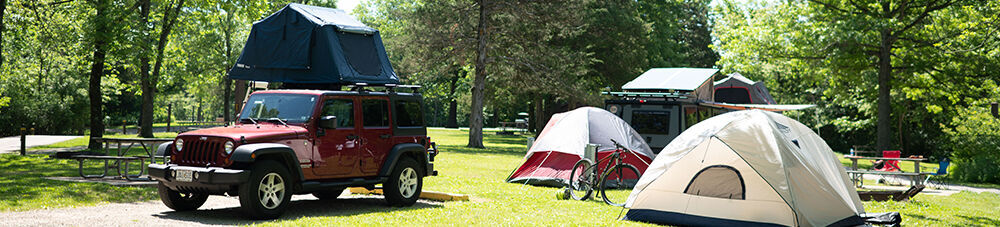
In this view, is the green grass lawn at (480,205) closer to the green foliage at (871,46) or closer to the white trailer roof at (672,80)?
the white trailer roof at (672,80)

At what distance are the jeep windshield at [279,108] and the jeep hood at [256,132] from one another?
0.55ft

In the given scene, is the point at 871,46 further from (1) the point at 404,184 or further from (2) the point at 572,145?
(1) the point at 404,184

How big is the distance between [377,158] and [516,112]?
74.1 metres

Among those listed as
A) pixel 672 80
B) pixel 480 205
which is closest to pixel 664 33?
pixel 672 80

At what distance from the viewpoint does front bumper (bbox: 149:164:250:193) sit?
9531 millimetres

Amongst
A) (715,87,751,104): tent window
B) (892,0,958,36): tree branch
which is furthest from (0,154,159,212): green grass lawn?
(715,87,751,104): tent window

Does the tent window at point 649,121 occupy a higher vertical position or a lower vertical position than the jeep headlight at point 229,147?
higher

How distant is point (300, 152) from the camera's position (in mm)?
10523

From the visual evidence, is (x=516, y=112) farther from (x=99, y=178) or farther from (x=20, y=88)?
(x=99, y=178)

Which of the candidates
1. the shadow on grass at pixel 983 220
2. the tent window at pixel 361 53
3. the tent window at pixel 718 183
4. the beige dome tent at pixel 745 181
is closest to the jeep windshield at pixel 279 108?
the tent window at pixel 361 53

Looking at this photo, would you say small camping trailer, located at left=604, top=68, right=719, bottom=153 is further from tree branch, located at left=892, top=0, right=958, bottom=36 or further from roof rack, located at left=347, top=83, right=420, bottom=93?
tree branch, located at left=892, top=0, right=958, bottom=36

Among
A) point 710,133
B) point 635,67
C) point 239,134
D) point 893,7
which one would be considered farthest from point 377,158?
point 635,67

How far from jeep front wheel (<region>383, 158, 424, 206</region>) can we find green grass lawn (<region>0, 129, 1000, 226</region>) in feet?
1.05

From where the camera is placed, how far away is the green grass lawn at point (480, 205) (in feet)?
34.2
